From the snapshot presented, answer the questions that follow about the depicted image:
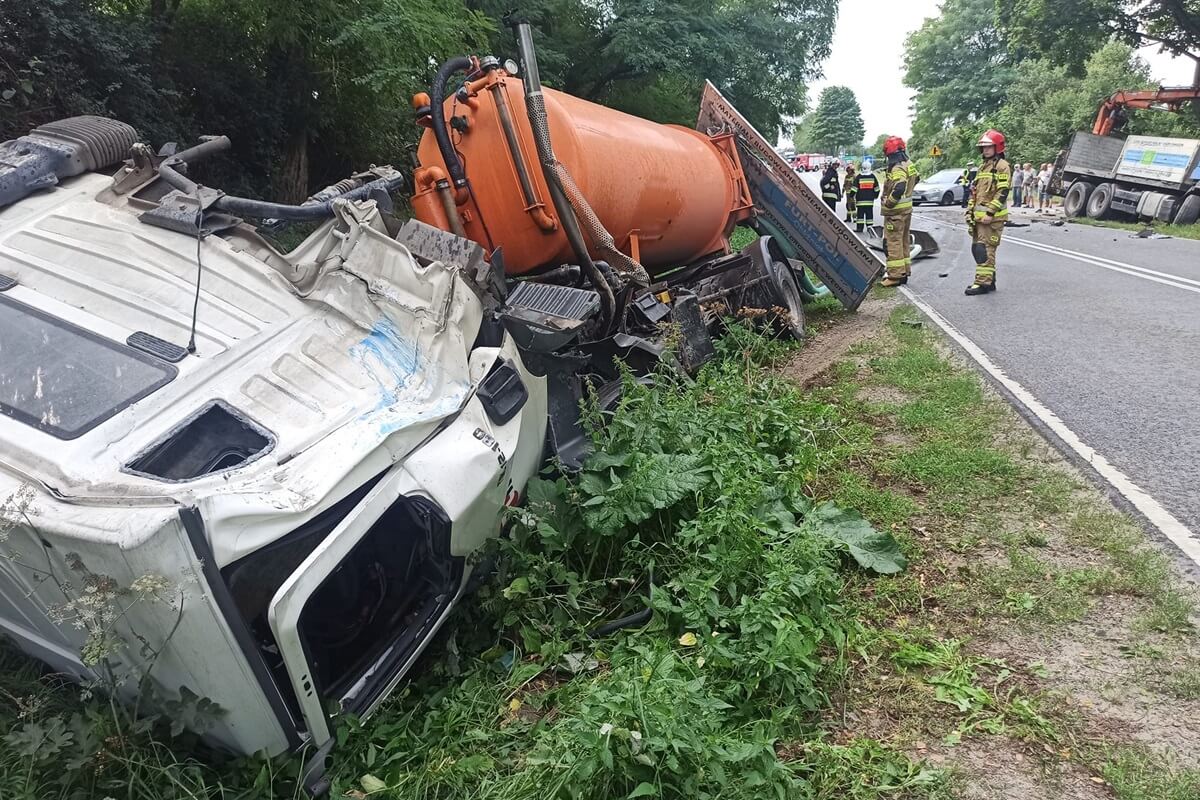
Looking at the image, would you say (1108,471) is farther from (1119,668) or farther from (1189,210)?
(1189,210)

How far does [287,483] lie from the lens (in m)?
2.13

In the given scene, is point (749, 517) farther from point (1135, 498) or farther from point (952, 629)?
point (1135, 498)

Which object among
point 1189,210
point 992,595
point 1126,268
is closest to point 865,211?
point 1126,268

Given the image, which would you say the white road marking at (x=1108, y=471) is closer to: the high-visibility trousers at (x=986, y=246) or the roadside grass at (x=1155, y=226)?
the high-visibility trousers at (x=986, y=246)

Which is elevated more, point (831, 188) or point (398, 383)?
point (398, 383)

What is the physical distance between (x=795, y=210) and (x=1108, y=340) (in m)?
2.78

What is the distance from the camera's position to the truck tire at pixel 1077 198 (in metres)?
19.0

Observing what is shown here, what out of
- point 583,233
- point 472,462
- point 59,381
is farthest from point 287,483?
point 583,233

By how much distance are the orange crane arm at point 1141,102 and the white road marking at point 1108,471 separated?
18.6 meters

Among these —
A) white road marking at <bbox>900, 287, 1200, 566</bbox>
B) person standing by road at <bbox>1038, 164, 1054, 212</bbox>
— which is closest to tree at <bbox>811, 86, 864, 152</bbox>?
person standing by road at <bbox>1038, 164, 1054, 212</bbox>

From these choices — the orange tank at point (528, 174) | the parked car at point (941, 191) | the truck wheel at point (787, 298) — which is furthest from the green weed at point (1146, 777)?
the parked car at point (941, 191)

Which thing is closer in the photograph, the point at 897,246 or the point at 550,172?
the point at 550,172

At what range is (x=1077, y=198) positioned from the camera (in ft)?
63.4

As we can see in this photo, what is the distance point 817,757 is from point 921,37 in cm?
6189
